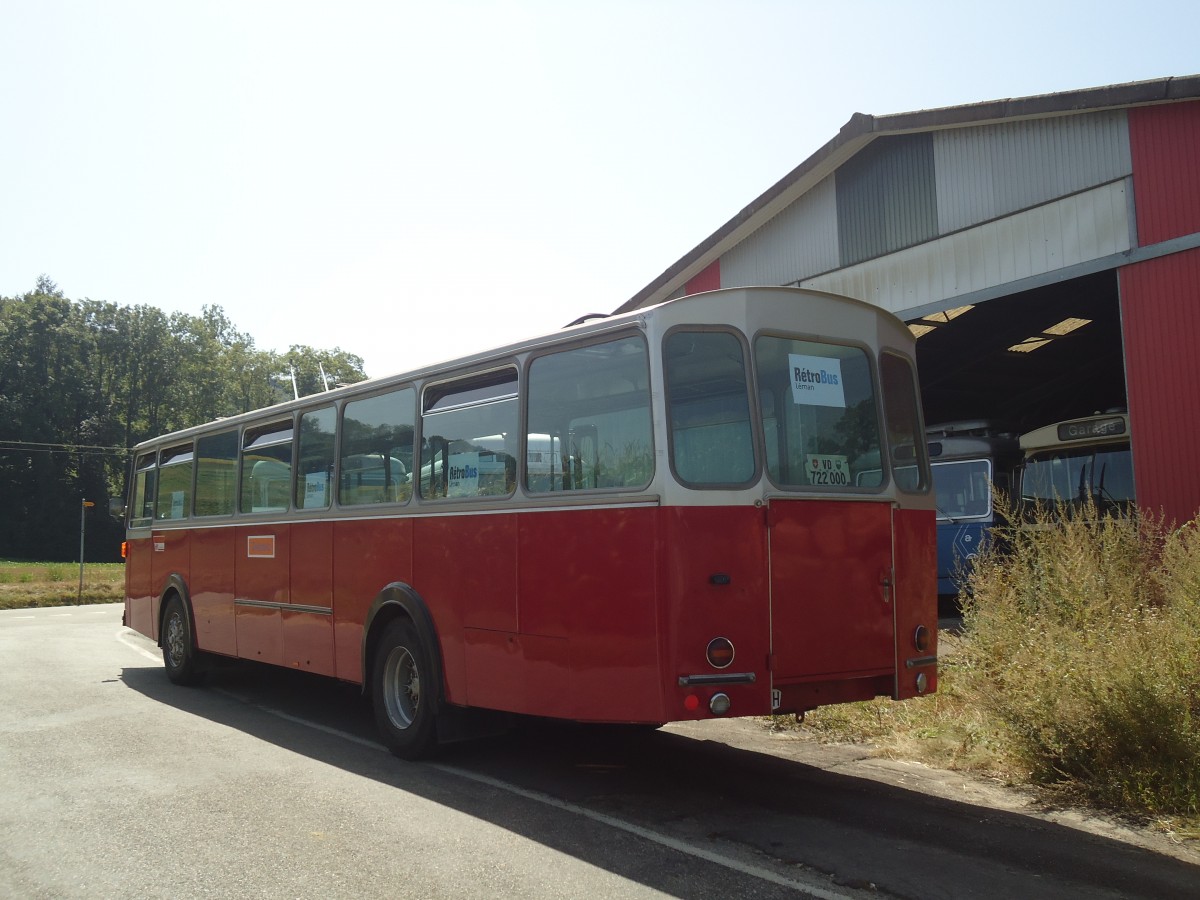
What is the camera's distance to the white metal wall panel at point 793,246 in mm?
17156

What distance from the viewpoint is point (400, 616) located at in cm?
830

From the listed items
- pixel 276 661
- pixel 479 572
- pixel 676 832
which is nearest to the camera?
pixel 676 832

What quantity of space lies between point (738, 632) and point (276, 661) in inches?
231

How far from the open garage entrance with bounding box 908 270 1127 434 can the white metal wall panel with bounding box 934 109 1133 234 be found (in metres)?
1.49

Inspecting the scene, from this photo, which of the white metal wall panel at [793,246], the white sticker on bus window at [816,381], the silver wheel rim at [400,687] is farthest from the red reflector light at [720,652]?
the white metal wall panel at [793,246]

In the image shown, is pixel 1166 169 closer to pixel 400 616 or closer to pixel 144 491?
pixel 400 616

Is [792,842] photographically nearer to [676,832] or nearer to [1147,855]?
[676,832]

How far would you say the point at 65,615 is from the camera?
26188mm

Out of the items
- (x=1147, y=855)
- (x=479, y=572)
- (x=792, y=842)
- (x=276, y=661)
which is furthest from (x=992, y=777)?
(x=276, y=661)

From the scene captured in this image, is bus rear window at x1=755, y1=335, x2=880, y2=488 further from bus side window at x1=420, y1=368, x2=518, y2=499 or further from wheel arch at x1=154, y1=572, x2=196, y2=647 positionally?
wheel arch at x1=154, y1=572, x2=196, y2=647

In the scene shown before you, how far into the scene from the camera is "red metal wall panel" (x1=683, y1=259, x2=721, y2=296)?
64.2ft

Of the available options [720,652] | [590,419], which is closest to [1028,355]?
[590,419]

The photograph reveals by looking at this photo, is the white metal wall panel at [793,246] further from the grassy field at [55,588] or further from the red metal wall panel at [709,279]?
the grassy field at [55,588]

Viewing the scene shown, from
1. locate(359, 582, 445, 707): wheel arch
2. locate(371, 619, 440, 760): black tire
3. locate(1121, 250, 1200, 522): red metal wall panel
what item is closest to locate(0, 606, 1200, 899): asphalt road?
locate(371, 619, 440, 760): black tire
